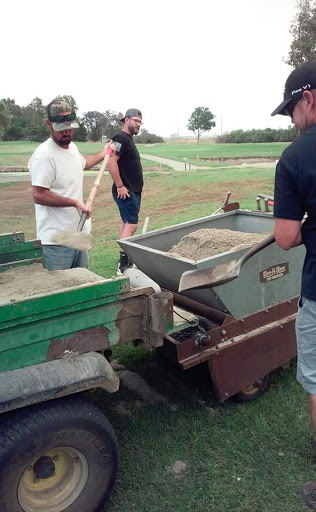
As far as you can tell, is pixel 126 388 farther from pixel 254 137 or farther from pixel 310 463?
pixel 254 137

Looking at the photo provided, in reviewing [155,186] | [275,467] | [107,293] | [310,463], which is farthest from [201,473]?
[155,186]

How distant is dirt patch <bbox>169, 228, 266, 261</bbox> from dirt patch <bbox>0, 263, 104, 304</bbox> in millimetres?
758

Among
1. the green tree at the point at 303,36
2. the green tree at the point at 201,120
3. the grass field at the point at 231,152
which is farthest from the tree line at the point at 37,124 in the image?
the green tree at the point at 201,120

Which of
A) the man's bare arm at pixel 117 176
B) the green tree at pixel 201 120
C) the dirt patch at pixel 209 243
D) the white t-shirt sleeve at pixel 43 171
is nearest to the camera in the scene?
the dirt patch at pixel 209 243

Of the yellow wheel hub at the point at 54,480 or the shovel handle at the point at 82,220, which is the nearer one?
the yellow wheel hub at the point at 54,480

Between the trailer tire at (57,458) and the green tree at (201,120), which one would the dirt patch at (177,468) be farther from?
the green tree at (201,120)

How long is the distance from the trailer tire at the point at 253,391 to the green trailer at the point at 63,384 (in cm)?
106

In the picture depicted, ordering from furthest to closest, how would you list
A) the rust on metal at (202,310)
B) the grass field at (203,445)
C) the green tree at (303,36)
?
the green tree at (303,36)
the rust on metal at (202,310)
the grass field at (203,445)

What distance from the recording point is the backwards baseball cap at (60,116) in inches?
146

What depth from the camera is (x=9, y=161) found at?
3538 cm

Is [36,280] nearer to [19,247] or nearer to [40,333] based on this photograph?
[19,247]

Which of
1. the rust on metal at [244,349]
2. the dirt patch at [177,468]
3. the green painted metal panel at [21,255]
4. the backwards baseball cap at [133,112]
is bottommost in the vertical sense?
the dirt patch at [177,468]

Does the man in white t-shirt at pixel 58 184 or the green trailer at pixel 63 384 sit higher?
the man in white t-shirt at pixel 58 184

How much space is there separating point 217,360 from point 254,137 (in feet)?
219
